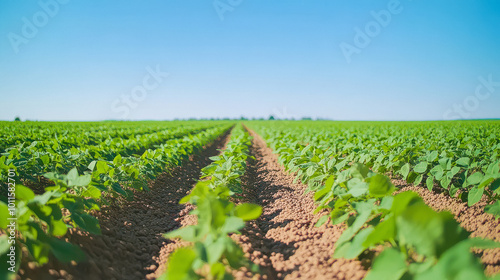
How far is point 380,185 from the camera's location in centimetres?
179

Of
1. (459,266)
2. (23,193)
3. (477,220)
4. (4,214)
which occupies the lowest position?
(477,220)

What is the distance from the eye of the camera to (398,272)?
1.18 meters

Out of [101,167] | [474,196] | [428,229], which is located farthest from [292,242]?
[101,167]

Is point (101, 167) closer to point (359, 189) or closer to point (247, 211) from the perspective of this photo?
point (247, 211)

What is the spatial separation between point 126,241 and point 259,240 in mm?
1499

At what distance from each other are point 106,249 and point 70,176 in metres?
0.87

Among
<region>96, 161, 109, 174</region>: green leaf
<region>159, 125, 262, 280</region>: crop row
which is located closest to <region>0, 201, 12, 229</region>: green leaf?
<region>159, 125, 262, 280</region>: crop row

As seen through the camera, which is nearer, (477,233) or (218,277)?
(218,277)

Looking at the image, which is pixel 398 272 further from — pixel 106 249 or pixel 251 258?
pixel 106 249

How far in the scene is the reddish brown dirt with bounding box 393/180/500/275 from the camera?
1959mm

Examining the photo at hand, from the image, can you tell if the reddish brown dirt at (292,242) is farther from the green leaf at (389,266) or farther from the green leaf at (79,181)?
the green leaf at (79,181)

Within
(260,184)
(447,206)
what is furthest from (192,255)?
(260,184)

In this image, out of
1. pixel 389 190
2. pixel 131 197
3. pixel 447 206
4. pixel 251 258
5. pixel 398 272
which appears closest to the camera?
pixel 398 272

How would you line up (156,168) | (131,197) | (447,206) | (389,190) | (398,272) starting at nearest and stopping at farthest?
(398,272), (389,190), (447,206), (131,197), (156,168)
